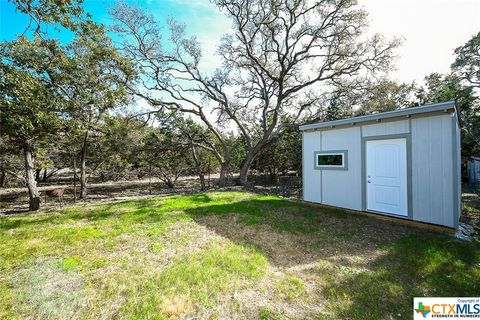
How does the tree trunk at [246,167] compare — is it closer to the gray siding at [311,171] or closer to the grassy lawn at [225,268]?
the gray siding at [311,171]

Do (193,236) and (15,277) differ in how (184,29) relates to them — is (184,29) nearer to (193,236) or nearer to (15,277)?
(193,236)

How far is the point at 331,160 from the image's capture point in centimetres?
698

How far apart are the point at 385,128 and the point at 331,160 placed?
1727mm

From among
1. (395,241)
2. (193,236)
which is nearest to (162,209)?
(193,236)

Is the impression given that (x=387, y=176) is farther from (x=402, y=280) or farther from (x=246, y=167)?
(x=246, y=167)

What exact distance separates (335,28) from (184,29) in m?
8.32

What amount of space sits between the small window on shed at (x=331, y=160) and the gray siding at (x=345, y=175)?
12cm

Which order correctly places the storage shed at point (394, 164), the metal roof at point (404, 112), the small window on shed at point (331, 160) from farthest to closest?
the small window on shed at point (331, 160)
the storage shed at point (394, 164)
the metal roof at point (404, 112)

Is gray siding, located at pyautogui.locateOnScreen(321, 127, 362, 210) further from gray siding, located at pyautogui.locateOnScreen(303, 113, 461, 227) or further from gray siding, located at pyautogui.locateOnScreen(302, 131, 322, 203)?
gray siding, located at pyautogui.locateOnScreen(302, 131, 322, 203)

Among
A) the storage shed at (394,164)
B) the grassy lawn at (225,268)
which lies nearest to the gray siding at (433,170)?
the storage shed at (394,164)

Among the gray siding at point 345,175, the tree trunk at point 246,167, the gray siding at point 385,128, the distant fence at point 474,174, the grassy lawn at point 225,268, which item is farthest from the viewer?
the tree trunk at point 246,167

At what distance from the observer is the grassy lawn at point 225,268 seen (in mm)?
2467

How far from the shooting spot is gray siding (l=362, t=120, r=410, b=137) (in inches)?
213

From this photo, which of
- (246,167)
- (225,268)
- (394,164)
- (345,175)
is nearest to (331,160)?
(345,175)
